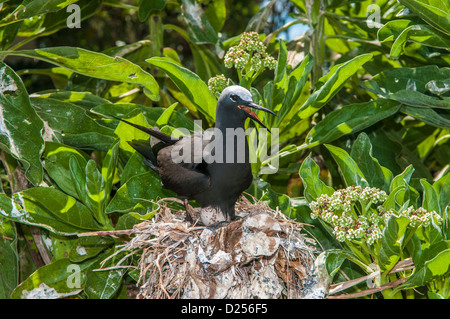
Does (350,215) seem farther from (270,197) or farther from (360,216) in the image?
(270,197)

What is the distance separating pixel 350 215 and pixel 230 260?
476 mm

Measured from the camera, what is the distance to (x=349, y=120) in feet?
8.08

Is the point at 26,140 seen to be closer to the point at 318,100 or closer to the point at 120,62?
the point at 120,62

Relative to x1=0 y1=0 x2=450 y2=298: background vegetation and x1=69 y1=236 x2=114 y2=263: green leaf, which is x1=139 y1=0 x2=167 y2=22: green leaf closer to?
x1=0 y1=0 x2=450 y2=298: background vegetation

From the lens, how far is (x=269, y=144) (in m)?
2.47

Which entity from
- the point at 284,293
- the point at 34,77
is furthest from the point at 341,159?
the point at 34,77

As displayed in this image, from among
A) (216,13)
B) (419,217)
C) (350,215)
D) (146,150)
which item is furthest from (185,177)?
(216,13)

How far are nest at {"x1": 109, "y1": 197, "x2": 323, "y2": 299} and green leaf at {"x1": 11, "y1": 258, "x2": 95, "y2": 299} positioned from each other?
34 cm

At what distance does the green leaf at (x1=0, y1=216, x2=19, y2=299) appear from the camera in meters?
2.44

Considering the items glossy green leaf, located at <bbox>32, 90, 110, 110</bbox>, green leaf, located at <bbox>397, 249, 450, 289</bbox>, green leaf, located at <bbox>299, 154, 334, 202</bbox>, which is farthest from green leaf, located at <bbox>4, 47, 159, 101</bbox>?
green leaf, located at <bbox>397, 249, 450, 289</bbox>

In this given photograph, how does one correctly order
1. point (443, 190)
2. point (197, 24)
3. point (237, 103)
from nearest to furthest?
point (237, 103), point (443, 190), point (197, 24)

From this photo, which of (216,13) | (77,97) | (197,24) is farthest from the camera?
(216,13)

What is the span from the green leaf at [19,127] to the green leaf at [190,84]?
0.57 metres

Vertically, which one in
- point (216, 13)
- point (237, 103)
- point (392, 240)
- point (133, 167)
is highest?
point (216, 13)
